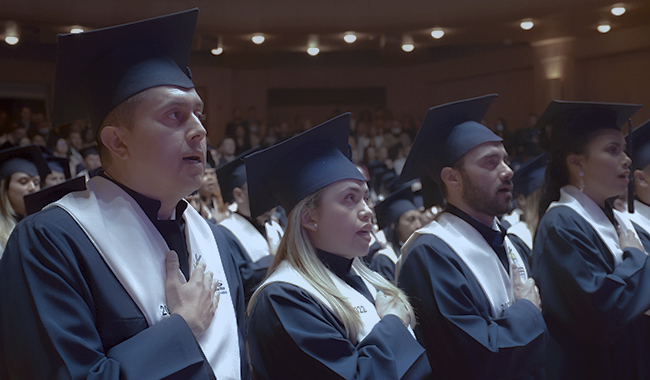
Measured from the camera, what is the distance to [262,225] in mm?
6082

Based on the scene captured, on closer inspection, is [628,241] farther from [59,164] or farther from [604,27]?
[604,27]

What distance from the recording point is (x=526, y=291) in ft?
9.04

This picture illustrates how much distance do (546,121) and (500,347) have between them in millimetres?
1796

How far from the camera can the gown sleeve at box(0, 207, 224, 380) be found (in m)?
1.46

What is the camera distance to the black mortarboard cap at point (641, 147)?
13.9 ft

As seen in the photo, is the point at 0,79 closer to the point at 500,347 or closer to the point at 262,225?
the point at 262,225

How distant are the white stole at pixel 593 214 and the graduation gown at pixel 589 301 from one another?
0.03 m

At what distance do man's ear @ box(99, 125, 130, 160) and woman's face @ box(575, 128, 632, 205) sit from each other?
111 inches

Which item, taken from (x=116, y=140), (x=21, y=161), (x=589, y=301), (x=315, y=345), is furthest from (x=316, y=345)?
(x=21, y=161)

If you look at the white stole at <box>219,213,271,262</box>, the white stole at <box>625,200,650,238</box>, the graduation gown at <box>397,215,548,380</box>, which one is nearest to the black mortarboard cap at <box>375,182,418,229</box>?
the white stole at <box>219,213,271,262</box>

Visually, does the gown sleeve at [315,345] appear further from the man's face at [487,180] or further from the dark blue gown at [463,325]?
the man's face at [487,180]

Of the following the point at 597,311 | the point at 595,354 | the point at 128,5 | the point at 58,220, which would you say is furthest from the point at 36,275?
the point at 128,5

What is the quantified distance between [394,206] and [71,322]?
4.53 meters

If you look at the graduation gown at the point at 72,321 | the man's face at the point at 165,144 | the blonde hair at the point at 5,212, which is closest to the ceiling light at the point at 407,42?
the blonde hair at the point at 5,212
